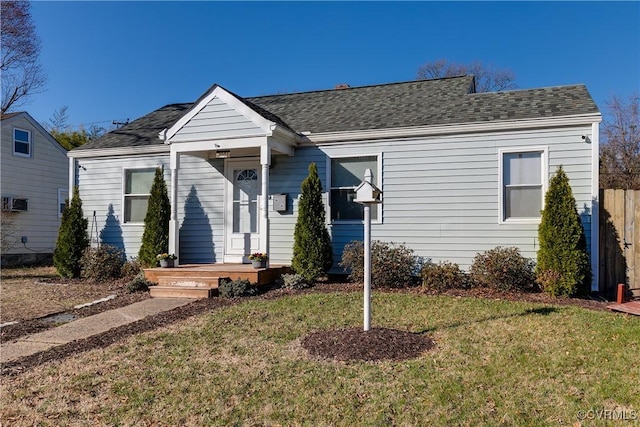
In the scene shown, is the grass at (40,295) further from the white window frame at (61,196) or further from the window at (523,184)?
the window at (523,184)

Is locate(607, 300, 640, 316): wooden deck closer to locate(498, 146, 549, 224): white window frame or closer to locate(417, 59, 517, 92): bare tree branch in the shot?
locate(498, 146, 549, 224): white window frame

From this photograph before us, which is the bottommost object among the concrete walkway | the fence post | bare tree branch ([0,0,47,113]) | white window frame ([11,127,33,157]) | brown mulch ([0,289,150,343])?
brown mulch ([0,289,150,343])

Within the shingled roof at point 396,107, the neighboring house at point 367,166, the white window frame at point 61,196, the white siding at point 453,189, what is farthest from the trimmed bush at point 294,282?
the white window frame at point 61,196

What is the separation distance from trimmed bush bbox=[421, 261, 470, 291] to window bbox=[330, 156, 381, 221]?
183 centimetres

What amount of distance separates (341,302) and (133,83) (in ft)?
46.1

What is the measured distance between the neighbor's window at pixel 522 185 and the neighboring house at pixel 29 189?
15.5 metres

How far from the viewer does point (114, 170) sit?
37.4 feet

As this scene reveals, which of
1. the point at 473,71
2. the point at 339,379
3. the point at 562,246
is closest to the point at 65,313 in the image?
the point at 339,379

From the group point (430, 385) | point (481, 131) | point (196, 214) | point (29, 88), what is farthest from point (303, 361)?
point (29, 88)

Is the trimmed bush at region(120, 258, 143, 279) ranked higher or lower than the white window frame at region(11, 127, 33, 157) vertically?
lower

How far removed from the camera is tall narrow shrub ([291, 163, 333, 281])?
880 cm

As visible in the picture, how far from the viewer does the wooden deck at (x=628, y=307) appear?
6.02 m

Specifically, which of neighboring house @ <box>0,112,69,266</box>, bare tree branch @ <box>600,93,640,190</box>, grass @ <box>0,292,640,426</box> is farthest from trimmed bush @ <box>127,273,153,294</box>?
bare tree branch @ <box>600,93,640,190</box>

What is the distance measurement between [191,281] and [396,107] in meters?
6.04
